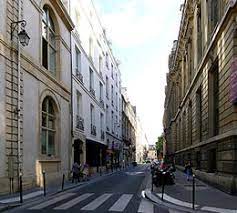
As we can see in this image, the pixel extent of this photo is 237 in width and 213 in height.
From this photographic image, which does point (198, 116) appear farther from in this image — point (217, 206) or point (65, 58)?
point (217, 206)

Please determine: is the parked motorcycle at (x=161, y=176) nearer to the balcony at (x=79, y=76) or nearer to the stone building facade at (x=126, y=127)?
the balcony at (x=79, y=76)

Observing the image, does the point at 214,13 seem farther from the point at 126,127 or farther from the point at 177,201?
the point at 126,127

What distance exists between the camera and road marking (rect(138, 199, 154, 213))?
14117 mm

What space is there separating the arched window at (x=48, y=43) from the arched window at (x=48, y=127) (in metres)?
2.20

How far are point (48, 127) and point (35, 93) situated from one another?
12.2ft

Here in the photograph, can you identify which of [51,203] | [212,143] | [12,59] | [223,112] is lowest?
[51,203]

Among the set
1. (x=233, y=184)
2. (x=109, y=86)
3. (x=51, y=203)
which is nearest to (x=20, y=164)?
(x=51, y=203)

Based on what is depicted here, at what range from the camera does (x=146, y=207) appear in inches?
589

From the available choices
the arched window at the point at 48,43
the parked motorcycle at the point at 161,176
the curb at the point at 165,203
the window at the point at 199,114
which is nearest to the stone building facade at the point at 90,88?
the arched window at the point at 48,43

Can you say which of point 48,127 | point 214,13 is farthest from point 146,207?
point 214,13

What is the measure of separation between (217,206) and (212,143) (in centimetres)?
979

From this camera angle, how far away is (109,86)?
62.7 m

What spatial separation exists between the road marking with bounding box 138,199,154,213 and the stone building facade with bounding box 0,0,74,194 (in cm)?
600

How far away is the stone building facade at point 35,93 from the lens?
1980 centimetres
